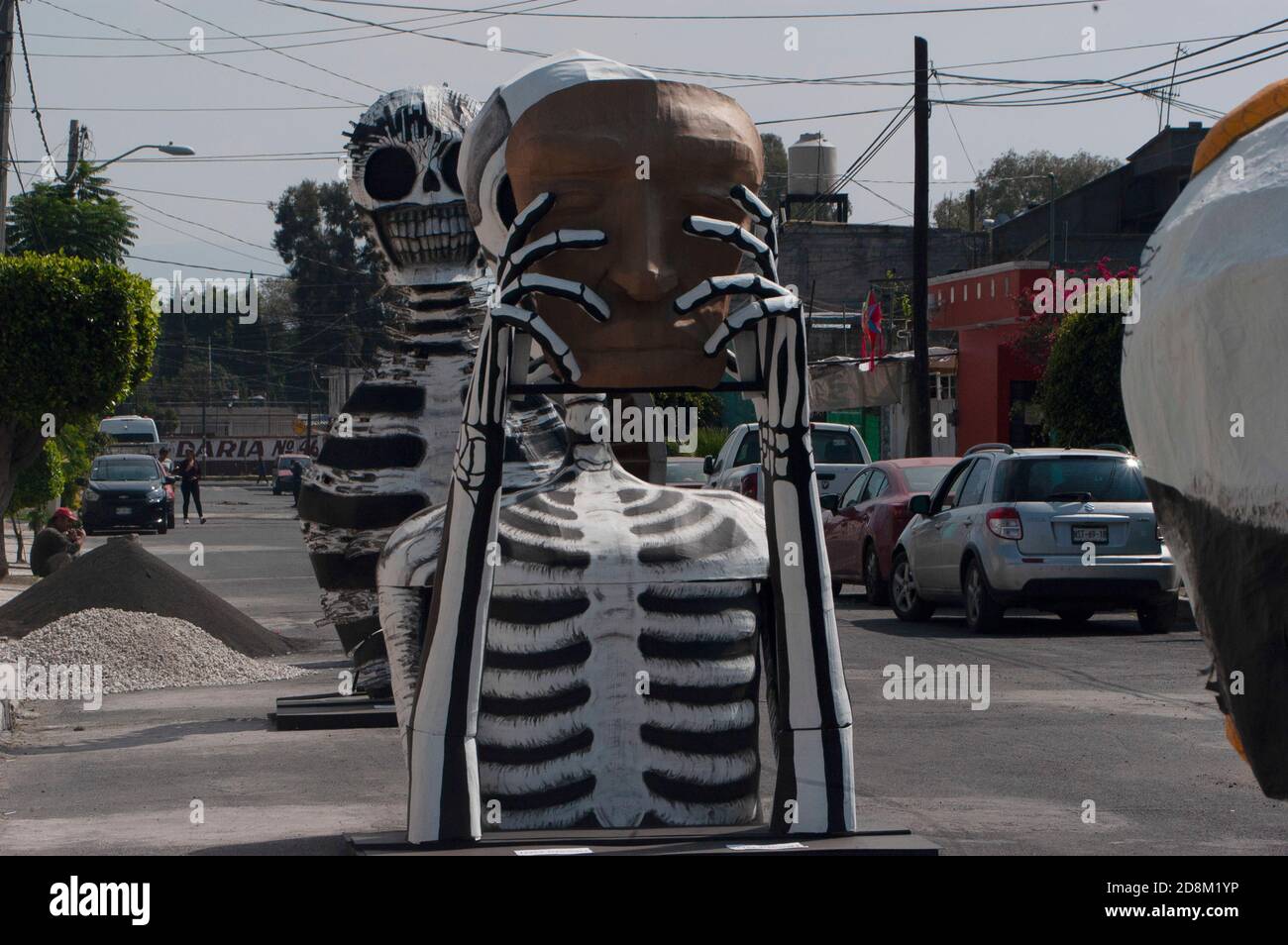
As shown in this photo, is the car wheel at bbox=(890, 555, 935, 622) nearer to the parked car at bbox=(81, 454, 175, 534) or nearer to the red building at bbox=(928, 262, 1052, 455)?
the red building at bbox=(928, 262, 1052, 455)

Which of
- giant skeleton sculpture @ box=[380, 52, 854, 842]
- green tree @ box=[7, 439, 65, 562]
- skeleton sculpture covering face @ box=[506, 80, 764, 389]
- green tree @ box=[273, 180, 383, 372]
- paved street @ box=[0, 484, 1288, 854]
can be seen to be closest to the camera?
giant skeleton sculpture @ box=[380, 52, 854, 842]

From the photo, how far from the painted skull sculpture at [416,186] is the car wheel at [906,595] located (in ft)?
36.1

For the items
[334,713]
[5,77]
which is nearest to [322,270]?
[5,77]

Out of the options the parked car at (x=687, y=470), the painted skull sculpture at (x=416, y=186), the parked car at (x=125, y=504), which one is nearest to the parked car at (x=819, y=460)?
the parked car at (x=687, y=470)

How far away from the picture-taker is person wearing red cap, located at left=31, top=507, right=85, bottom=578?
18.7 meters

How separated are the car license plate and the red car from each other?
3.47 metres

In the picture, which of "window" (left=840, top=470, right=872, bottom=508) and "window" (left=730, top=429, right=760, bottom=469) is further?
"window" (left=730, top=429, right=760, bottom=469)

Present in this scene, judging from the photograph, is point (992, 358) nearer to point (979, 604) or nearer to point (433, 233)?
point (979, 604)

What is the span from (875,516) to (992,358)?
13.6m

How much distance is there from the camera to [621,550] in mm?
4027

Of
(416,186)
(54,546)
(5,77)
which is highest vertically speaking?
(5,77)

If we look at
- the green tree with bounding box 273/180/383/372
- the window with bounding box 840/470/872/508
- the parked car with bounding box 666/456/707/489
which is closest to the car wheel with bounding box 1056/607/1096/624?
the window with bounding box 840/470/872/508

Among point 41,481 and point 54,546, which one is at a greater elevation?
point 41,481

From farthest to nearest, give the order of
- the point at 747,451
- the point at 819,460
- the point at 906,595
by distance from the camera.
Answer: the point at 819,460, the point at 747,451, the point at 906,595
